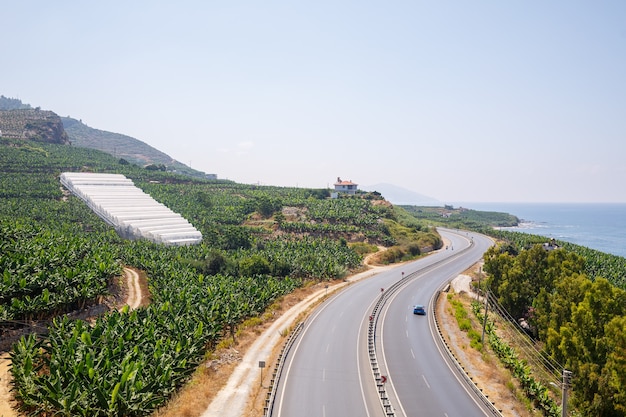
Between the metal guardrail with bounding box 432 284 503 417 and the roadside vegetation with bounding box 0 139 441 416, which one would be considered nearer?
the roadside vegetation with bounding box 0 139 441 416

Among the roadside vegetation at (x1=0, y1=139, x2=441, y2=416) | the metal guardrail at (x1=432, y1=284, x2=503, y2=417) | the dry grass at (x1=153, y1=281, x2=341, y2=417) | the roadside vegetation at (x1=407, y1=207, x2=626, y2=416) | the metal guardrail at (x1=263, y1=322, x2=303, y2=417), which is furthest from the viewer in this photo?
the roadside vegetation at (x1=407, y1=207, x2=626, y2=416)

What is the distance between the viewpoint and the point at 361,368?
32000 millimetres

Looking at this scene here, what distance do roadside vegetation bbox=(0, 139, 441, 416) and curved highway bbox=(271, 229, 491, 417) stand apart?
28.3ft

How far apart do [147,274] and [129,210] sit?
4916cm

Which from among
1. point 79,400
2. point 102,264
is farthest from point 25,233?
point 79,400

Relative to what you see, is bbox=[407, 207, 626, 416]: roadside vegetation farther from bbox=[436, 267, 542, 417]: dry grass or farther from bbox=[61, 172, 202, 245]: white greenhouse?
bbox=[61, 172, 202, 245]: white greenhouse

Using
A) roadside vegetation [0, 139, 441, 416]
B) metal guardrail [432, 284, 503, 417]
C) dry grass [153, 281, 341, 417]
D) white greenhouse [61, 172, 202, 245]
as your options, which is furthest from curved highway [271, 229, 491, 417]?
white greenhouse [61, 172, 202, 245]

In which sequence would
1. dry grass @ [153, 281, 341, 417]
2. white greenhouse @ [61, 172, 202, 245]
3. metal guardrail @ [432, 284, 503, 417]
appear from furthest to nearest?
white greenhouse @ [61, 172, 202, 245] < metal guardrail @ [432, 284, 503, 417] < dry grass @ [153, 281, 341, 417]

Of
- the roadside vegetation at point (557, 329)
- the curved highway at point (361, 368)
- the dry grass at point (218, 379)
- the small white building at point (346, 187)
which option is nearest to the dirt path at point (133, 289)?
the dry grass at point (218, 379)

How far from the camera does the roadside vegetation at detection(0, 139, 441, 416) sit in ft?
81.1

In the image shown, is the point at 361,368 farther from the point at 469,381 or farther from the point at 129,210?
the point at 129,210

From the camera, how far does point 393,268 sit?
79.2 meters

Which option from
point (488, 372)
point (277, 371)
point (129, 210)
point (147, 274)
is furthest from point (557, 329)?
point (129, 210)

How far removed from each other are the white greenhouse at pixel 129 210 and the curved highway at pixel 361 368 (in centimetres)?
5114
